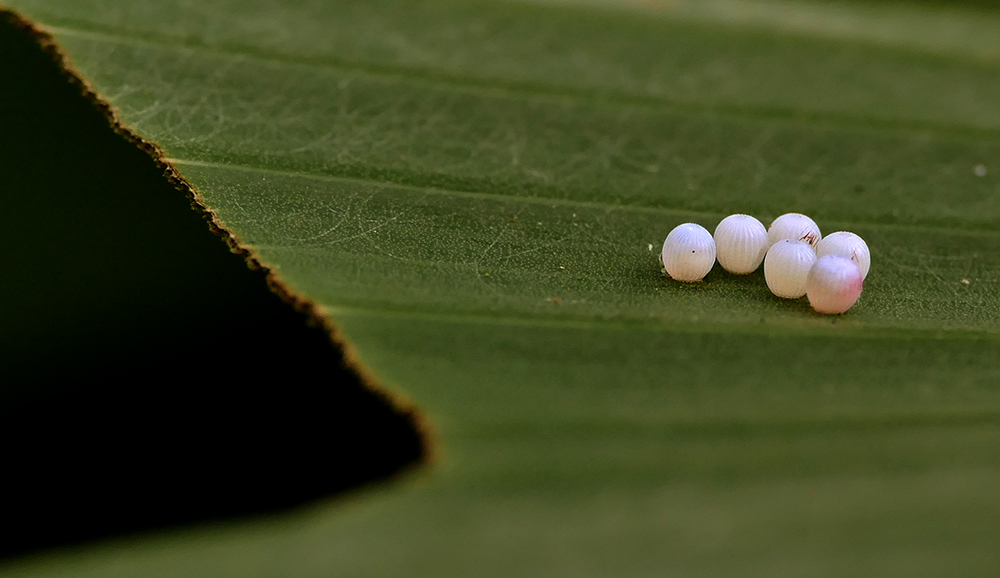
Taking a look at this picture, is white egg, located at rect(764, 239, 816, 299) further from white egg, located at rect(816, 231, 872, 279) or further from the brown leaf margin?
the brown leaf margin

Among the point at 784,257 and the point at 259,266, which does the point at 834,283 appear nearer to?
the point at 784,257

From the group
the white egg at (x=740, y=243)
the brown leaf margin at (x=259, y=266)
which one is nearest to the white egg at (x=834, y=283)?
the white egg at (x=740, y=243)

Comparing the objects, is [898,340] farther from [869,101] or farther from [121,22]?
[121,22]

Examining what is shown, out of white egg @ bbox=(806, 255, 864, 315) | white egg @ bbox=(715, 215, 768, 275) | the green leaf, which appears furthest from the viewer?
white egg @ bbox=(715, 215, 768, 275)

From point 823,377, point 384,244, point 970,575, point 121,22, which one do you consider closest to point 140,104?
point 121,22

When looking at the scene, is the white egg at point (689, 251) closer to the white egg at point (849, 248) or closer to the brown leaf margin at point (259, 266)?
the white egg at point (849, 248)

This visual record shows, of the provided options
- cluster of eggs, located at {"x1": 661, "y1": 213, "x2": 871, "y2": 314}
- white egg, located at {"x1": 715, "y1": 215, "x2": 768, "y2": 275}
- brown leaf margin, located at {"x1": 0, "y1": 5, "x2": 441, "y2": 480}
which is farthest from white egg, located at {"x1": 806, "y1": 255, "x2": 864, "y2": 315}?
brown leaf margin, located at {"x1": 0, "y1": 5, "x2": 441, "y2": 480}
